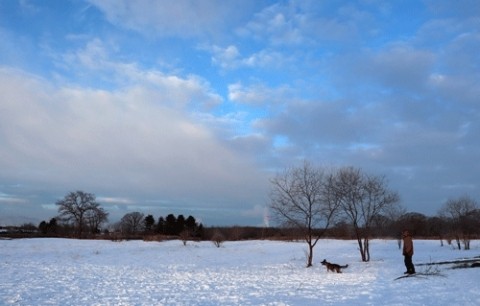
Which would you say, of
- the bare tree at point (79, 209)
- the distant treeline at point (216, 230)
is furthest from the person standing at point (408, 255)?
the bare tree at point (79, 209)

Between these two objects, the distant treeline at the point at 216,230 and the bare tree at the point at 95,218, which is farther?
the bare tree at the point at 95,218

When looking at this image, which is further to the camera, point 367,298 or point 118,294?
point 118,294

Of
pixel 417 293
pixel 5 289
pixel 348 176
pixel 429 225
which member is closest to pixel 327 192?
pixel 348 176

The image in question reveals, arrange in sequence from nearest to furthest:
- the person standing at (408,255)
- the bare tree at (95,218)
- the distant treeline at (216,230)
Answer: the person standing at (408,255) < the distant treeline at (216,230) < the bare tree at (95,218)

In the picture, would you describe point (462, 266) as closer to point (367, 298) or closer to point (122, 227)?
point (367, 298)

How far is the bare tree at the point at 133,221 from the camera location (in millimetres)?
111625

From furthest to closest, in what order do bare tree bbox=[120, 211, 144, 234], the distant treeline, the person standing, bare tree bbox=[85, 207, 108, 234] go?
1. bare tree bbox=[120, 211, 144, 234]
2. bare tree bbox=[85, 207, 108, 234]
3. the distant treeline
4. the person standing

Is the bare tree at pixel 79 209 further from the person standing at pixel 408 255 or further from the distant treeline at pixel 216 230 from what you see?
the person standing at pixel 408 255

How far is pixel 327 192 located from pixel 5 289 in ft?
58.1

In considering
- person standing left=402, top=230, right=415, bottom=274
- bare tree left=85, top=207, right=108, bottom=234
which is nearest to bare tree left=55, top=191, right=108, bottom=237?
bare tree left=85, top=207, right=108, bottom=234

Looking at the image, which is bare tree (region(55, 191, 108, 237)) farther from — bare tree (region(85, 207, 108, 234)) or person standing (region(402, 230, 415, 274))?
person standing (region(402, 230, 415, 274))

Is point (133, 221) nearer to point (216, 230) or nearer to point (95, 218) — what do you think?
point (95, 218)

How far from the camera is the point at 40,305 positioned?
11.0 metres

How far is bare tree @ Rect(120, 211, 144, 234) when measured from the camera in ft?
366
